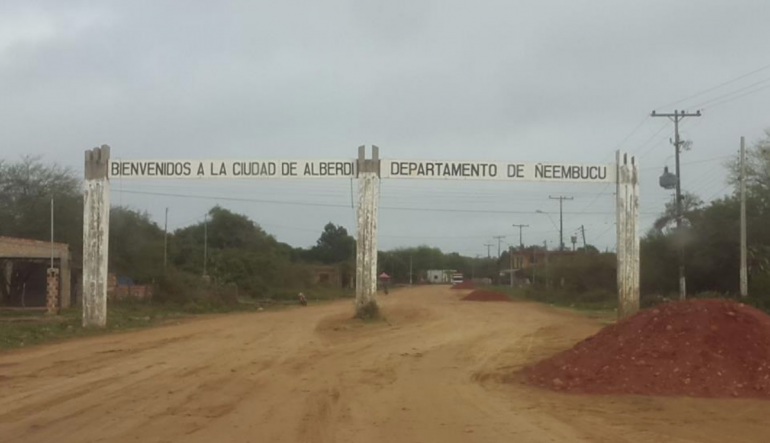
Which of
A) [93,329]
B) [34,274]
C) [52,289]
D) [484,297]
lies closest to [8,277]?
[34,274]

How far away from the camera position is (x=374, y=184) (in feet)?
87.9

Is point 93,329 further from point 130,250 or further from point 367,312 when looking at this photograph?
point 130,250

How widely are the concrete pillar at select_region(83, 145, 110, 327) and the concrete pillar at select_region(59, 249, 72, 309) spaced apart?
13.6 m

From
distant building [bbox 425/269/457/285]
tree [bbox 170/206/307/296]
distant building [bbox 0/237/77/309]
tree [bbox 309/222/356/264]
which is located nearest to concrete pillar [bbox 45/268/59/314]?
distant building [bbox 0/237/77/309]

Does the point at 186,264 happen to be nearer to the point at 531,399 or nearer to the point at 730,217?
the point at 730,217

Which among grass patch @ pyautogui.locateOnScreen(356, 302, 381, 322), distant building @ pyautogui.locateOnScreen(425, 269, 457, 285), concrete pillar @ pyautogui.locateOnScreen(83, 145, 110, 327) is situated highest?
concrete pillar @ pyautogui.locateOnScreen(83, 145, 110, 327)

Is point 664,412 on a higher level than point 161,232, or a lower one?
lower

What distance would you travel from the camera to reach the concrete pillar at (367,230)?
26703 mm

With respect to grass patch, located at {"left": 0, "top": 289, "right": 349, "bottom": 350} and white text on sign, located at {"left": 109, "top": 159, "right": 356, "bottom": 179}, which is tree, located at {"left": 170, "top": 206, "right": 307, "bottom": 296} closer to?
grass patch, located at {"left": 0, "top": 289, "right": 349, "bottom": 350}

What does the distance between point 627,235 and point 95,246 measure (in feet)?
56.1

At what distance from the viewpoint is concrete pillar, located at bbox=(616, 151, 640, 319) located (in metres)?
26.3

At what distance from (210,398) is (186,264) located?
5769 cm

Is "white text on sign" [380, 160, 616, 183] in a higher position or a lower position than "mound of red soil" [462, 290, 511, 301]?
higher

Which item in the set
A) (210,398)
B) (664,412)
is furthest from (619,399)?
(210,398)
